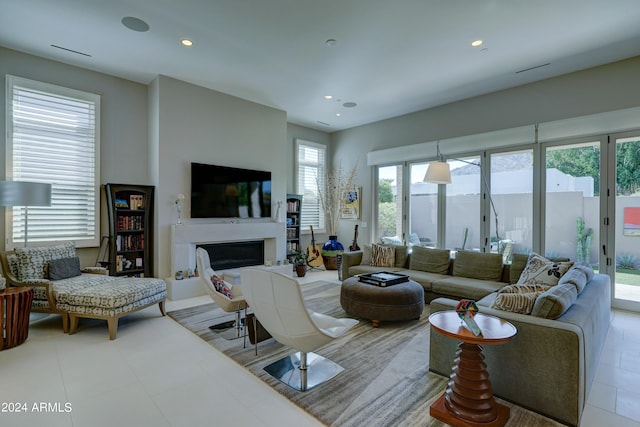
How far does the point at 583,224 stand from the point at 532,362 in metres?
3.61

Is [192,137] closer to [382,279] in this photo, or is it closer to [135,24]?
[135,24]

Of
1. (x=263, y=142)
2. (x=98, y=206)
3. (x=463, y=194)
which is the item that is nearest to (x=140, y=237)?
(x=98, y=206)

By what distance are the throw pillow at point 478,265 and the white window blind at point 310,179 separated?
3.76 metres

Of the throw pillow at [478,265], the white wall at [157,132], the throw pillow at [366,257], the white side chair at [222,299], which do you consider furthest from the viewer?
the throw pillow at [366,257]

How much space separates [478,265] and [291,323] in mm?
3397

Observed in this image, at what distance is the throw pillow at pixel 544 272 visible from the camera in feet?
10.2

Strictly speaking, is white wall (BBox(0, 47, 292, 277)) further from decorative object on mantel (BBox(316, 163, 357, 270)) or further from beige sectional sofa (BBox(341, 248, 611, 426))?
beige sectional sofa (BBox(341, 248, 611, 426))

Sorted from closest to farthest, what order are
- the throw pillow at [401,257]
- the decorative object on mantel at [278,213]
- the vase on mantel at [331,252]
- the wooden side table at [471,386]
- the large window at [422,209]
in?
the wooden side table at [471,386] → the throw pillow at [401,257] → the large window at [422,209] → the decorative object on mantel at [278,213] → the vase on mantel at [331,252]

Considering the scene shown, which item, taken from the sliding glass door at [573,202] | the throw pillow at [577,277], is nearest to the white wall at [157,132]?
the throw pillow at [577,277]

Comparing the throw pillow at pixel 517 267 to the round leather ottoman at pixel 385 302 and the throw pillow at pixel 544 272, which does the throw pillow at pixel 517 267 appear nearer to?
the throw pillow at pixel 544 272

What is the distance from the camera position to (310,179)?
7.69 m

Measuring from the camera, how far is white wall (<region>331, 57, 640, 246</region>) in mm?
4254

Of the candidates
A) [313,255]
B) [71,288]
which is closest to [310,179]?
[313,255]

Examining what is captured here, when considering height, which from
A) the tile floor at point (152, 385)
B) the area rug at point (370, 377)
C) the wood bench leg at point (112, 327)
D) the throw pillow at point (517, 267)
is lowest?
the tile floor at point (152, 385)
